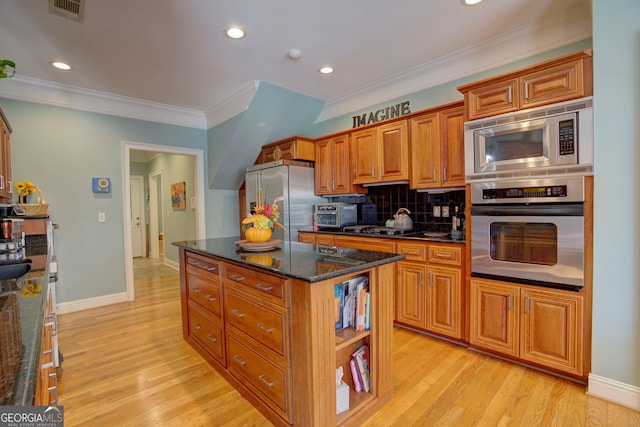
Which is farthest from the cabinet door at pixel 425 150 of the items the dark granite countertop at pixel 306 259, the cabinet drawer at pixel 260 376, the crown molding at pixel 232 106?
the cabinet drawer at pixel 260 376

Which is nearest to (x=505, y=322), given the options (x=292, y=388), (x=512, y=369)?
(x=512, y=369)

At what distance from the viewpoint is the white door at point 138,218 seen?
23.8 ft

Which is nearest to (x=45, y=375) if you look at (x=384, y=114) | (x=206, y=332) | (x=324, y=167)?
(x=206, y=332)

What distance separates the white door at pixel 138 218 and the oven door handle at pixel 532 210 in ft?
24.3

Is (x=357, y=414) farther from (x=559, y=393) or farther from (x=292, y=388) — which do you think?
(x=559, y=393)

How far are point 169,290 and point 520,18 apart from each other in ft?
16.8

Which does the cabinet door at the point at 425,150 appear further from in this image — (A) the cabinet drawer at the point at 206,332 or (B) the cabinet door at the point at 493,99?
(A) the cabinet drawer at the point at 206,332

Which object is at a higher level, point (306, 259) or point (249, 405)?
point (306, 259)

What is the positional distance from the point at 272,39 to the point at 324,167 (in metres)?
1.70

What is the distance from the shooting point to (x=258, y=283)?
1744 mm

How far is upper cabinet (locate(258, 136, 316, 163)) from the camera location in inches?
156

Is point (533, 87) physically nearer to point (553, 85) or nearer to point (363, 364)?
point (553, 85)

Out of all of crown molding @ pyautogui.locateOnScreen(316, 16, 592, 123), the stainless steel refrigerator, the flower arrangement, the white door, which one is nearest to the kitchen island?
the stainless steel refrigerator

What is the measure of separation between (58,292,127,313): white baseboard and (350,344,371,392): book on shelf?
3584mm
